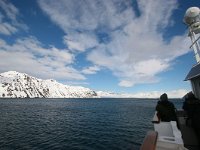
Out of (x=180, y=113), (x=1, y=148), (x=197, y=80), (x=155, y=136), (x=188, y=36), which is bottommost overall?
(x=1, y=148)

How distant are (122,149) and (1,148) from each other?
13708 millimetres

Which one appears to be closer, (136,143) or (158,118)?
(158,118)

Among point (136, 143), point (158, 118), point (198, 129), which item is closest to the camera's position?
point (198, 129)

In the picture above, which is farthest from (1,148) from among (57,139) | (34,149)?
(57,139)

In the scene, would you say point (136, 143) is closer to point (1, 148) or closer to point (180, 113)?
point (180, 113)

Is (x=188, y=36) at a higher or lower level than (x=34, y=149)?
higher

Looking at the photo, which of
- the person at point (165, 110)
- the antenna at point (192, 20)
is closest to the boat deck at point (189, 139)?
the person at point (165, 110)

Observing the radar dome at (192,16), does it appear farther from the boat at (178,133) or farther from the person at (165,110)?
the person at (165,110)

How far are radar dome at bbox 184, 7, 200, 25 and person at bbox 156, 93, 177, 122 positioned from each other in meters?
13.3

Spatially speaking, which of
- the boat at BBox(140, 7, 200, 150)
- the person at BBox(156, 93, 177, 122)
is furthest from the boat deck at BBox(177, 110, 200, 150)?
the person at BBox(156, 93, 177, 122)

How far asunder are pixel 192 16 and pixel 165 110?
45.8 feet

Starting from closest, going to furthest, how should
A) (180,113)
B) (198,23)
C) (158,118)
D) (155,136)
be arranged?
(155,136) → (158,118) → (180,113) → (198,23)

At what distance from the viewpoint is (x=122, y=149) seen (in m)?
19.8

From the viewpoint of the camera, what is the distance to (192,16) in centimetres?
1978
